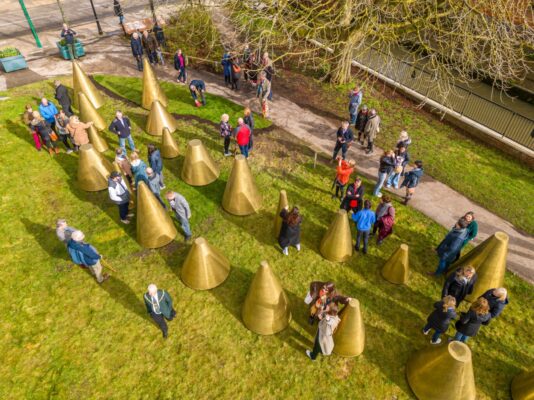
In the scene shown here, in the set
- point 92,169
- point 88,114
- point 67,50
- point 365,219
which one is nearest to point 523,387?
point 365,219

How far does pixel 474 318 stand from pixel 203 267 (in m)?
5.57

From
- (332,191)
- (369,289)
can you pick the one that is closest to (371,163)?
(332,191)

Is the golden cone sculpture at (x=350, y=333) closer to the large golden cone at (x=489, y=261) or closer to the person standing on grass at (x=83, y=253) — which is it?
the large golden cone at (x=489, y=261)

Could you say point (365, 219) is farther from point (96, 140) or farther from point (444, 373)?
point (96, 140)

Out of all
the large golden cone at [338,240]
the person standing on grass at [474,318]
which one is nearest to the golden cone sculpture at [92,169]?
the large golden cone at [338,240]

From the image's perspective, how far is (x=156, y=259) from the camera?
9.17 meters

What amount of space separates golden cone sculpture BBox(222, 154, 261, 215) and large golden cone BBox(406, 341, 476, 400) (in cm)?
555

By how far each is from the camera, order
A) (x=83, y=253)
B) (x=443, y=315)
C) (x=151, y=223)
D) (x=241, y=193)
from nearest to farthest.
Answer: (x=443, y=315) → (x=83, y=253) → (x=151, y=223) → (x=241, y=193)

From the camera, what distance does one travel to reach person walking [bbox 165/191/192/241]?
28.0 feet

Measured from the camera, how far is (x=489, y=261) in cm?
791

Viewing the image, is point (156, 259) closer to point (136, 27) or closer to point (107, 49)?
point (107, 49)

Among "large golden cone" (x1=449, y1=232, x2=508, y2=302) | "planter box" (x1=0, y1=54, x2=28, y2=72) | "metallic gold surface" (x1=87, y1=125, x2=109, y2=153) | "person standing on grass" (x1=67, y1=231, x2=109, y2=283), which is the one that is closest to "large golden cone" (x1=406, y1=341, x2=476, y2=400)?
"large golden cone" (x1=449, y1=232, x2=508, y2=302)

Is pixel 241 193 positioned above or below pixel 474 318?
below

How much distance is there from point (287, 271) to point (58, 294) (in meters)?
5.45
